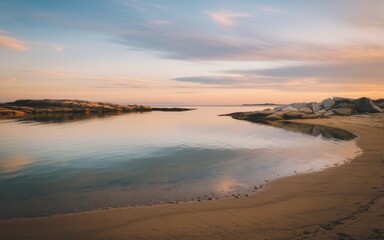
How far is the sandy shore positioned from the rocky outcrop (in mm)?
46310

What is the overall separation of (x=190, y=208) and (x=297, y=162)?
9877mm

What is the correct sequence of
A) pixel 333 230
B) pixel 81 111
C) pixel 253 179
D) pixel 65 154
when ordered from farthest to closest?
pixel 81 111
pixel 65 154
pixel 253 179
pixel 333 230

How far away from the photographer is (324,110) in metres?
61.5

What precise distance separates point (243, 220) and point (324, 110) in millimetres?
60123

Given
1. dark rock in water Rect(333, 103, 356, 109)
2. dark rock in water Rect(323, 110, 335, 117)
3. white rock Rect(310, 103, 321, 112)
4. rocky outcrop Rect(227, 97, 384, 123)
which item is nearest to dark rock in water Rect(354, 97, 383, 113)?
rocky outcrop Rect(227, 97, 384, 123)

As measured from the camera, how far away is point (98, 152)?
20531mm

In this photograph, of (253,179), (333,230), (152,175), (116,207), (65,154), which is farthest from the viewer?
(65,154)

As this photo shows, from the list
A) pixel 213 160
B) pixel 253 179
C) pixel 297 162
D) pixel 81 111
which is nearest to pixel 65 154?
pixel 213 160

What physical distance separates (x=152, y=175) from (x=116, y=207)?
4446 mm

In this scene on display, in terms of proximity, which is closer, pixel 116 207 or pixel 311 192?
pixel 116 207

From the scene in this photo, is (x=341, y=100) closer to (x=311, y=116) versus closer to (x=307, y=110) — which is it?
(x=307, y=110)

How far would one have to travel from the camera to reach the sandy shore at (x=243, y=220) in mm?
7023

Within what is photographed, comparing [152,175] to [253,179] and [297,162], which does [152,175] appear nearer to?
[253,179]

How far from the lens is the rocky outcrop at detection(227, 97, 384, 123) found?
56.4 meters
